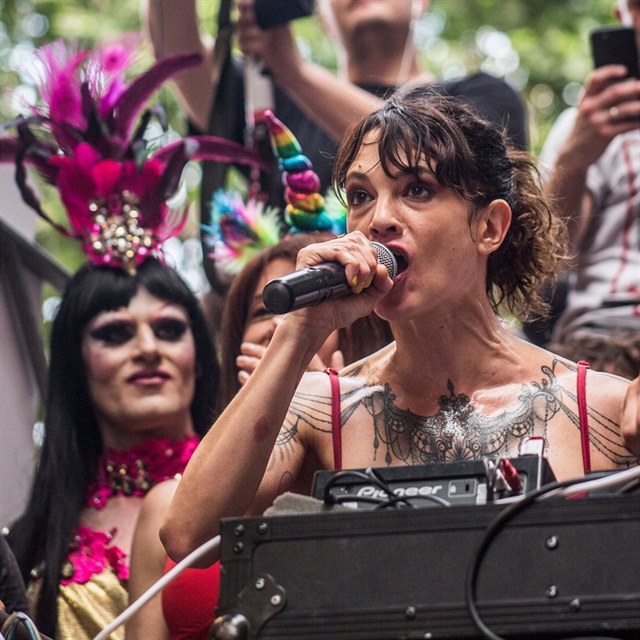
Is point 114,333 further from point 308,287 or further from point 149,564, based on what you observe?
point 308,287

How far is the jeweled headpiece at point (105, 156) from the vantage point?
414cm

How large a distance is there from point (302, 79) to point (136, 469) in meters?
1.34

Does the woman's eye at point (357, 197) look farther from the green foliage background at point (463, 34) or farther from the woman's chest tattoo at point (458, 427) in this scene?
the green foliage background at point (463, 34)

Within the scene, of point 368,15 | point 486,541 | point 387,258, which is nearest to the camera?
point 486,541

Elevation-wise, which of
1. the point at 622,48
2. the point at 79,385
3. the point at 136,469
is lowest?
the point at 136,469

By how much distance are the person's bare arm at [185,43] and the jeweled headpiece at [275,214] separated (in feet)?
1.80

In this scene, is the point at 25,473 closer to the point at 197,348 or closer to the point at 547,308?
the point at 197,348

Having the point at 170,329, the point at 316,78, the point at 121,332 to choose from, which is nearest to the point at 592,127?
the point at 316,78

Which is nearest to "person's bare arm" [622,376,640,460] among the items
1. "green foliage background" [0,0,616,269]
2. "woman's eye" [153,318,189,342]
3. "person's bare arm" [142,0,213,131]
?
Result: "woman's eye" [153,318,189,342]

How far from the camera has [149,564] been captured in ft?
10.9

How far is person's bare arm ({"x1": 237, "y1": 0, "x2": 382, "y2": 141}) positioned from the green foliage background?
19.5 ft

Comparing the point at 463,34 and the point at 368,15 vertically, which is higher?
the point at 463,34

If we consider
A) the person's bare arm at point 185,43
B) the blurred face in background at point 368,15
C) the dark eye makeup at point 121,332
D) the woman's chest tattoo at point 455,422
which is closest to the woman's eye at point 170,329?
the dark eye makeup at point 121,332

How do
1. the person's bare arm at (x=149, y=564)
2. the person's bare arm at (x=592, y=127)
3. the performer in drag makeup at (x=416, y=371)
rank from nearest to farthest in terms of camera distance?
the performer in drag makeup at (x=416, y=371) → the person's bare arm at (x=149, y=564) → the person's bare arm at (x=592, y=127)
